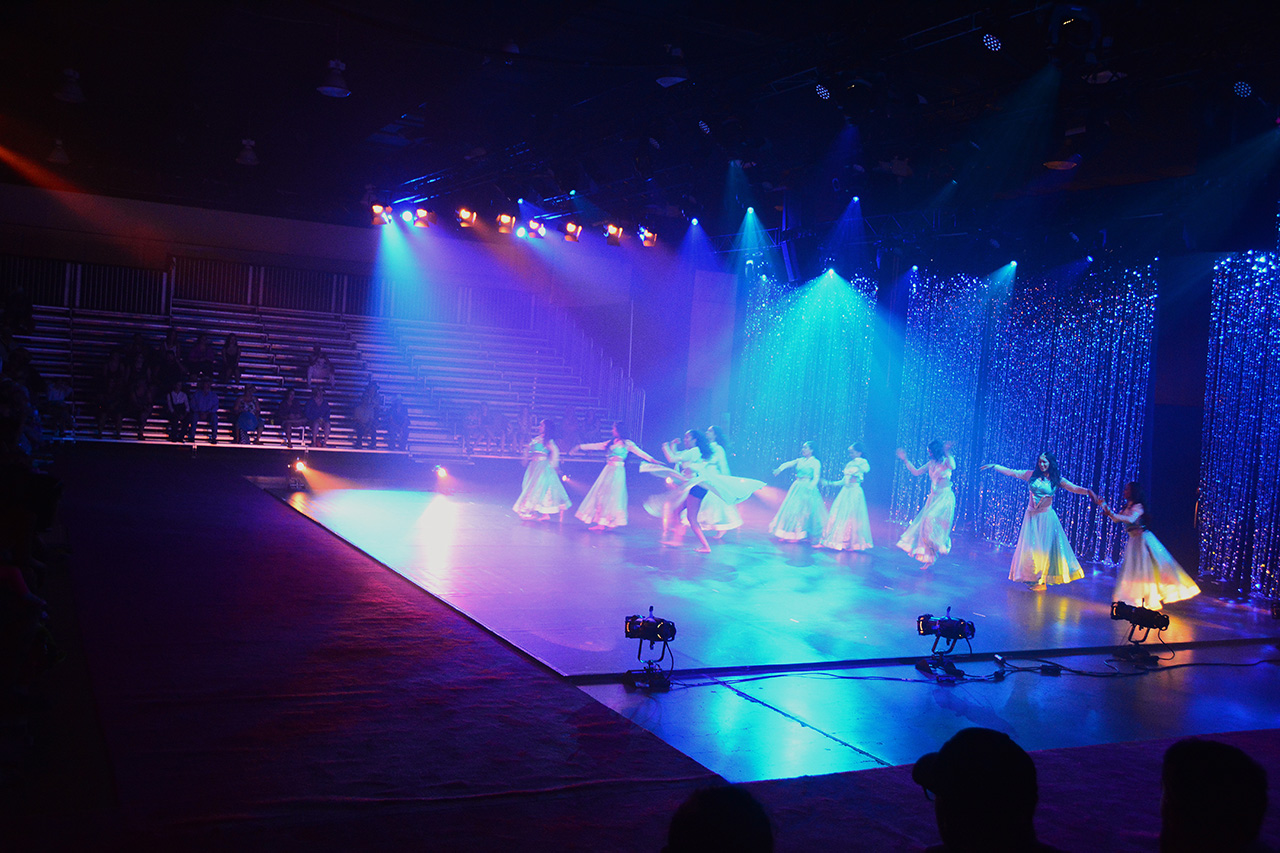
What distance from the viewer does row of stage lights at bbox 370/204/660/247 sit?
1844 centimetres

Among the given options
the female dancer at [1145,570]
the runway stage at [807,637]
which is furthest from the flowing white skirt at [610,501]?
the female dancer at [1145,570]

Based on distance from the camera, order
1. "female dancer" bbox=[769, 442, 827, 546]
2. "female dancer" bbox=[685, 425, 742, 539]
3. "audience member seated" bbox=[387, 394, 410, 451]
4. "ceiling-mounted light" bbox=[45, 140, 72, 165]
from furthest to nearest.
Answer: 1. "audience member seated" bbox=[387, 394, 410, 451]
2. "ceiling-mounted light" bbox=[45, 140, 72, 165]
3. "female dancer" bbox=[769, 442, 827, 546]
4. "female dancer" bbox=[685, 425, 742, 539]

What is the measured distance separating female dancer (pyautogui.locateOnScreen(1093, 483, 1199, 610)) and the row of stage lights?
32.7 feet

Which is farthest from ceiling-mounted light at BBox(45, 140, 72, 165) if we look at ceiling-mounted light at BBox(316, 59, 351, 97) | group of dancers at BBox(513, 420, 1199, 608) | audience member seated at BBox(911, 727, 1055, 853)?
audience member seated at BBox(911, 727, 1055, 853)

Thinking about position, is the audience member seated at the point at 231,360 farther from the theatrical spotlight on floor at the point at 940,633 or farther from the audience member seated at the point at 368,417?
the theatrical spotlight on floor at the point at 940,633

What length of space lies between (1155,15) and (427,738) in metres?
7.28

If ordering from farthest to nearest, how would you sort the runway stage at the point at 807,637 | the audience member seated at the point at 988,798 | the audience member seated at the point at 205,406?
the audience member seated at the point at 205,406
the runway stage at the point at 807,637
the audience member seated at the point at 988,798

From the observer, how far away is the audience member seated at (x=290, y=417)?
19844mm

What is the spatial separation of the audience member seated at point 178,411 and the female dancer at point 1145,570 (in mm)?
16261

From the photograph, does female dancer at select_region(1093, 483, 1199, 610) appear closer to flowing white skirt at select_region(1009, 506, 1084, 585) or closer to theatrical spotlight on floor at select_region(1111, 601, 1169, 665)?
flowing white skirt at select_region(1009, 506, 1084, 585)

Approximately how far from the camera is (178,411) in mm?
18438

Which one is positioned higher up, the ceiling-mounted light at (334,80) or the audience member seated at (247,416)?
the ceiling-mounted light at (334,80)

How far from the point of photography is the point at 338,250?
82.8 feet

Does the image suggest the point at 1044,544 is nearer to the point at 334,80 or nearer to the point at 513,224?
the point at 334,80
